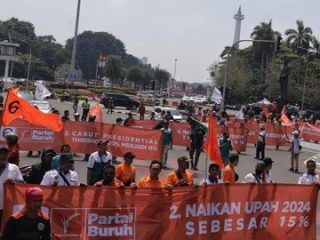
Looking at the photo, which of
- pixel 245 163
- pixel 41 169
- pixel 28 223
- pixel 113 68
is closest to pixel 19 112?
pixel 41 169

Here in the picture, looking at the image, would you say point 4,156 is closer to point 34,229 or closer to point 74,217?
point 74,217

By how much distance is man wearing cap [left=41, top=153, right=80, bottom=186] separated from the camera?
26.2 ft

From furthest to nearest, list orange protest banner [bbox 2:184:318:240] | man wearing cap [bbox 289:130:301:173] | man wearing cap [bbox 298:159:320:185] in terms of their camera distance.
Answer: man wearing cap [bbox 289:130:301:173] < man wearing cap [bbox 298:159:320:185] < orange protest banner [bbox 2:184:318:240]

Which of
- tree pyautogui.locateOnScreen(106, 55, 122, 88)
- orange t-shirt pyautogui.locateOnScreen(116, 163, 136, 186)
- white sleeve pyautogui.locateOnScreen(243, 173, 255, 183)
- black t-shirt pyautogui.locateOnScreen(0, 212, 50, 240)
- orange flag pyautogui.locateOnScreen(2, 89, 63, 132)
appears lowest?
black t-shirt pyautogui.locateOnScreen(0, 212, 50, 240)

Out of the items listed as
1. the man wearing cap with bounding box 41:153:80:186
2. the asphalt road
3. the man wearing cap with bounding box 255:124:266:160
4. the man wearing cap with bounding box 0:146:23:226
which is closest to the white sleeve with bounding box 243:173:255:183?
the man wearing cap with bounding box 41:153:80:186

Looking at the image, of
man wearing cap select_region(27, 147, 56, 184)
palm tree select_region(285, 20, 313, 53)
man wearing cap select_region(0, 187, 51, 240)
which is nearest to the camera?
man wearing cap select_region(0, 187, 51, 240)

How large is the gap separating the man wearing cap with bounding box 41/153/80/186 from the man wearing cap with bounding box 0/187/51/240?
2455 mm

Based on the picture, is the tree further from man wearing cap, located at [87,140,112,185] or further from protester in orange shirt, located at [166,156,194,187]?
protester in orange shirt, located at [166,156,194,187]

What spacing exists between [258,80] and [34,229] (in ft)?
293

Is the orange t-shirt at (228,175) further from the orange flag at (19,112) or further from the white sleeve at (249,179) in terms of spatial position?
the orange flag at (19,112)

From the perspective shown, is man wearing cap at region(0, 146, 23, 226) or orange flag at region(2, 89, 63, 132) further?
orange flag at region(2, 89, 63, 132)

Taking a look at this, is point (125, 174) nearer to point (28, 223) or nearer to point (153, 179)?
point (153, 179)

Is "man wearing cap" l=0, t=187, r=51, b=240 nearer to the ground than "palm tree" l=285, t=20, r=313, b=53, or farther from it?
nearer to the ground

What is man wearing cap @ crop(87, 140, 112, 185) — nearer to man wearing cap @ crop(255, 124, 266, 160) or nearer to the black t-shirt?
the black t-shirt
